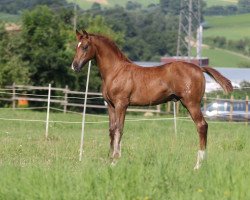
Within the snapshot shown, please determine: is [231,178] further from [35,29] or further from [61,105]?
[35,29]

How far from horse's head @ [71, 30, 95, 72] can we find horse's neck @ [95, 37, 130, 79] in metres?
0.17

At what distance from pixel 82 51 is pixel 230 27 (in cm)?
11658

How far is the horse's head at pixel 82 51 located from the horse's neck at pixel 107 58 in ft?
0.55

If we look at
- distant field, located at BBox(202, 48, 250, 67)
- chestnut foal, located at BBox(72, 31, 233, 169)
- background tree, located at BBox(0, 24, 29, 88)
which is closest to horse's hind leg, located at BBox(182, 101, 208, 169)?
chestnut foal, located at BBox(72, 31, 233, 169)

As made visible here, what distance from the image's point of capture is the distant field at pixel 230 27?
123 m

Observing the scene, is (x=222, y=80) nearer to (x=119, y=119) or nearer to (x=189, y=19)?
(x=119, y=119)

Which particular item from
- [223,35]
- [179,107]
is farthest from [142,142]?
[223,35]

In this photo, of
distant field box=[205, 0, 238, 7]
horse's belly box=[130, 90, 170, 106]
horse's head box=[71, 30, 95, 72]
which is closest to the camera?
horse's belly box=[130, 90, 170, 106]

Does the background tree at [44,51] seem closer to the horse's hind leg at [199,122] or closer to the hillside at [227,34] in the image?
the horse's hind leg at [199,122]

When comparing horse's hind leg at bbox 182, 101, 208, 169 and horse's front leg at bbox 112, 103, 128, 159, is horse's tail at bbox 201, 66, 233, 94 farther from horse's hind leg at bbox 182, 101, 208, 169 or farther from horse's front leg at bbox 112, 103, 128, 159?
horse's front leg at bbox 112, 103, 128, 159

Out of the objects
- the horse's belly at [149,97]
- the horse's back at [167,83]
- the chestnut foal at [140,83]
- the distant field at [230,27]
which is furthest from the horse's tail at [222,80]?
the distant field at [230,27]

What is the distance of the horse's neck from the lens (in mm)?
13750

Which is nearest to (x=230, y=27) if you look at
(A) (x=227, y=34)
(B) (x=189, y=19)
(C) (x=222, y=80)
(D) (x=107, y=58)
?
(A) (x=227, y=34)

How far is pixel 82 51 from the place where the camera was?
13.7 metres
